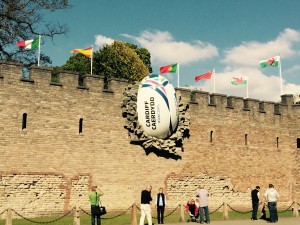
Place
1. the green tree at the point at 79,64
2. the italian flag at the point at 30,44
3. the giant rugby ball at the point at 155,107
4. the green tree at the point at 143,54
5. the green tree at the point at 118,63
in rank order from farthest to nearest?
the green tree at the point at 143,54 < the green tree at the point at 79,64 < the green tree at the point at 118,63 < the giant rugby ball at the point at 155,107 < the italian flag at the point at 30,44

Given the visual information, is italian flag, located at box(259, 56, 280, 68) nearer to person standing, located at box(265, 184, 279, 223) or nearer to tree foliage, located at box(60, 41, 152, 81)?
person standing, located at box(265, 184, 279, 223)

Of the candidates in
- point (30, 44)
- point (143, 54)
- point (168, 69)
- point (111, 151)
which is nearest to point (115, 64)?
point (143, 54)

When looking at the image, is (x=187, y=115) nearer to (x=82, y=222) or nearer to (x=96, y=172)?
(x=96, y=172)

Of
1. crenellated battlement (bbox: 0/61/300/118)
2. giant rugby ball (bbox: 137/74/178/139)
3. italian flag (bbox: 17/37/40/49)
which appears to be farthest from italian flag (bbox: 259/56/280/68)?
italian flag (bbox: 17/37/40/49)

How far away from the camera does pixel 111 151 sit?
1969 centimetres

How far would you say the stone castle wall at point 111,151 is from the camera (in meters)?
17.6

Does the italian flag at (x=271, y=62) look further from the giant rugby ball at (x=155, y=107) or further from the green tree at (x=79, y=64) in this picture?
the green tree at (x=79, y=64)

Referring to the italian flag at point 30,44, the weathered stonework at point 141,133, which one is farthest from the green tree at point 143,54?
the italian flag at point 30,44

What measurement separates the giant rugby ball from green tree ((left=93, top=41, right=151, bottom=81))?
18438 millimetres

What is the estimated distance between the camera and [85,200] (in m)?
18.7

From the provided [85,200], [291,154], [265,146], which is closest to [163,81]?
[85,200]

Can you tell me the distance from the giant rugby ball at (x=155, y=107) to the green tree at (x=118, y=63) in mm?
18438

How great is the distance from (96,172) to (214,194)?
7085 mm

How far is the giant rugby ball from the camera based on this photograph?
20.2 meters
